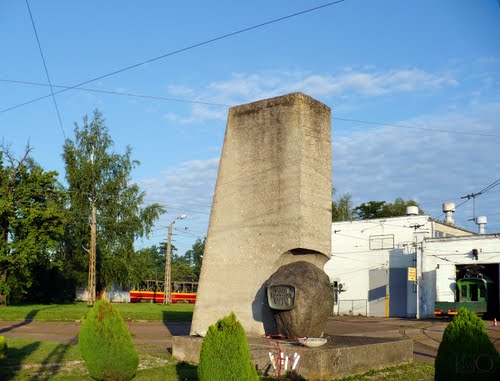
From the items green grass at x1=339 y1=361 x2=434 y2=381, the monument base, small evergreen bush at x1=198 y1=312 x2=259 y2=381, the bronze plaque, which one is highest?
the bronze plaque

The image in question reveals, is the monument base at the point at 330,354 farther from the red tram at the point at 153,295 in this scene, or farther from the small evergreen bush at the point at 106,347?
the red tram at the point at 153,295

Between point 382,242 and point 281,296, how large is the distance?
3407cm

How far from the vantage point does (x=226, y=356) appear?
286 inches

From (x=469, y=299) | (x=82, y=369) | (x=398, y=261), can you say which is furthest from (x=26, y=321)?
(x=469, y=299)

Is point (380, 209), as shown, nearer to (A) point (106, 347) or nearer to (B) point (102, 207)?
(B) point (102, 207)

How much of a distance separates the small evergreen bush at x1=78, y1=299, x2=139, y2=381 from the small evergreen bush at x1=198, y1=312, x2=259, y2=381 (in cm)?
243

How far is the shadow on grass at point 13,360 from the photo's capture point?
10.7 metres

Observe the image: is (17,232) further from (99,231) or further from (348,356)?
(348,356)

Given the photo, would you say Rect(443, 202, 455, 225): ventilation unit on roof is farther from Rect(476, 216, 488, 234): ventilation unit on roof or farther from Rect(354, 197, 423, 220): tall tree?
Rect(354, 197, 423, 220): tall tree

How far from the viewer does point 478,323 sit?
24.2 ft

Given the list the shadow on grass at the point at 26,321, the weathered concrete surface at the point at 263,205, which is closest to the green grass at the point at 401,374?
the weathered concrete surface at the point at 263,205

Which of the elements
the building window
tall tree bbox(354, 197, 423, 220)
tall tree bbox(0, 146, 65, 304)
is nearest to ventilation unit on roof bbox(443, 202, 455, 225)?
the building window

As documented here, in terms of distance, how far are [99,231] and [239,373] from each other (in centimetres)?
4289

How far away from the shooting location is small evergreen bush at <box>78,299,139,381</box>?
9250mm
